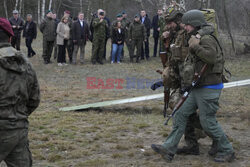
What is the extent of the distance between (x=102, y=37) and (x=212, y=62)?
11.9m

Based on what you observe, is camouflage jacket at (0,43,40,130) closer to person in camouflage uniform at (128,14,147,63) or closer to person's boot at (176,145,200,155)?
person's boot at (176,145,200,155)

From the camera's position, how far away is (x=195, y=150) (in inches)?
213

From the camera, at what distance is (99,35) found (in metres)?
16.2

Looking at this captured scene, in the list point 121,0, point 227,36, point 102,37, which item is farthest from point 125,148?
point 121,0

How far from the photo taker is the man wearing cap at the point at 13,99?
3236mm

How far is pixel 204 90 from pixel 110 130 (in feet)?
7.87

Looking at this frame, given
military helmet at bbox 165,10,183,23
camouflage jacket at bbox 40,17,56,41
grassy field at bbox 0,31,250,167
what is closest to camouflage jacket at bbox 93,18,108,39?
camouflage jacket at bbox 40,17,56,41

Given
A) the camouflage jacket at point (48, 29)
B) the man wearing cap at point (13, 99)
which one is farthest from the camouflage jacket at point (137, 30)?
the man wearing cap at point (13, 99)

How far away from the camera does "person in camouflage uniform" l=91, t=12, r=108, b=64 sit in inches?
630

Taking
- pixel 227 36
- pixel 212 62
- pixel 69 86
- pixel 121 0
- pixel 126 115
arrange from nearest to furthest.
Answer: pixel 212 62, pixel 126 115, pixel 69 86, pixel 227 36, pixel 121 0

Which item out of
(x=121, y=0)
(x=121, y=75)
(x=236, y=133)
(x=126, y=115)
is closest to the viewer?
(x=236, y=133)

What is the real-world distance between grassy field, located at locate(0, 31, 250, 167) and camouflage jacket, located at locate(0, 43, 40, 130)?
6.23 feet

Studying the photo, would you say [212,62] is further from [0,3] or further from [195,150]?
[0,3]

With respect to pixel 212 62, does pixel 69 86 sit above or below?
below
